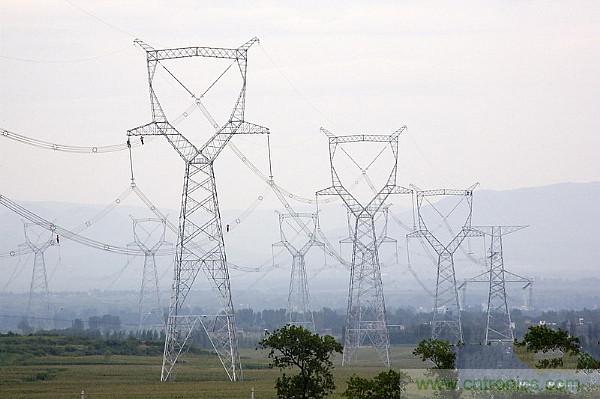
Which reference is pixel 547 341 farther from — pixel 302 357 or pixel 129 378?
pixel 129 378

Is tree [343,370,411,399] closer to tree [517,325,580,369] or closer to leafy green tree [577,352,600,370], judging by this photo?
leafy green tree [577,352,600,370]

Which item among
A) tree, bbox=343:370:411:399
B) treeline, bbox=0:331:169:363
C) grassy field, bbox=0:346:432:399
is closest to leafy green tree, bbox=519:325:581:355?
grassy field, bbox=0:346:432:399

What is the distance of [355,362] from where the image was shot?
10275cm

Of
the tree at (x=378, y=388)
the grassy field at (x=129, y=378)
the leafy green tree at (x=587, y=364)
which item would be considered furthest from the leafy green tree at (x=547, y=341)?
the tree at (x=378, y=388)

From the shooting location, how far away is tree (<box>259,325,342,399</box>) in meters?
53.8

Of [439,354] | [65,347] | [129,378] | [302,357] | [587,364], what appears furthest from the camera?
[65,347]

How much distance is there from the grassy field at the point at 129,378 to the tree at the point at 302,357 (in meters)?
6.31

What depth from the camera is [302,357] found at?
54.5m

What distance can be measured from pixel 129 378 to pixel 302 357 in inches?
1017

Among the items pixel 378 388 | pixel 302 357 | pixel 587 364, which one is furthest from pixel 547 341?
pixel 378 388

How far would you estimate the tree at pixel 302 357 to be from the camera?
53.8 m

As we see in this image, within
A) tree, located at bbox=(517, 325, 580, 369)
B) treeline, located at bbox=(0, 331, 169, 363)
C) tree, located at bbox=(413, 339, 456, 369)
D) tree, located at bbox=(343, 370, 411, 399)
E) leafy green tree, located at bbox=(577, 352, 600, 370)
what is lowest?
tree, located at bbox=(343, 370, 411, 399)

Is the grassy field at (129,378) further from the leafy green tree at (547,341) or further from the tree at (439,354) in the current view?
the leafy green tree at (547,341)

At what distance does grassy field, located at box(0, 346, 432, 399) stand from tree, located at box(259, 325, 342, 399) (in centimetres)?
631
